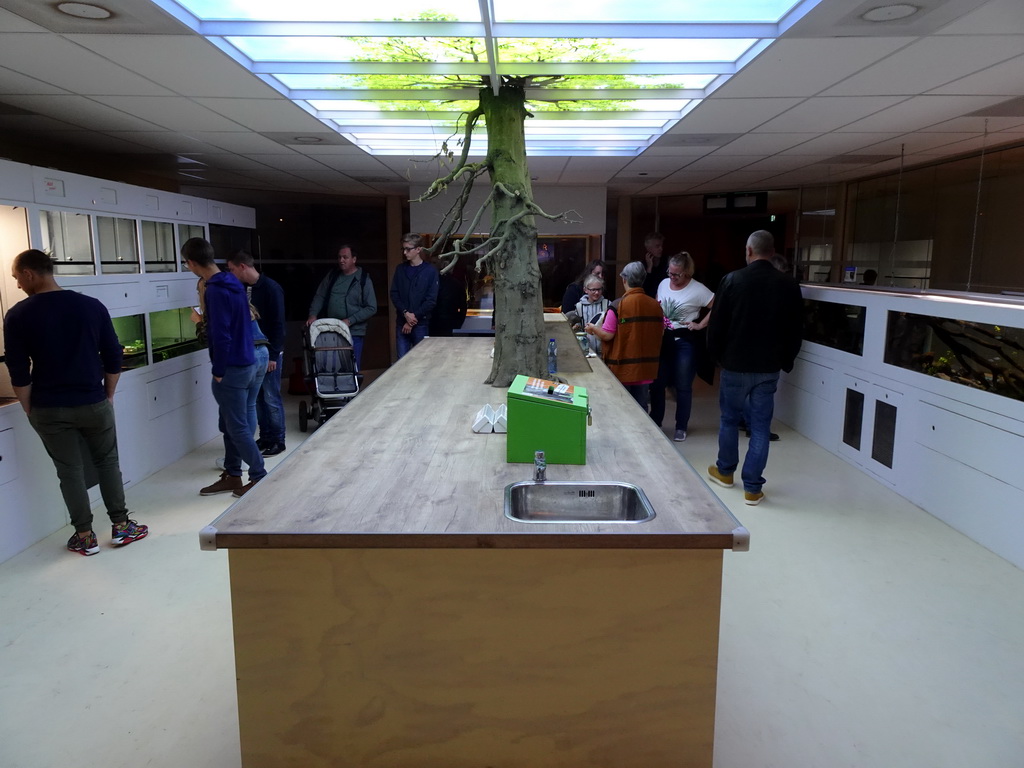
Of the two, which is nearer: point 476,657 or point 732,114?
point 476,657

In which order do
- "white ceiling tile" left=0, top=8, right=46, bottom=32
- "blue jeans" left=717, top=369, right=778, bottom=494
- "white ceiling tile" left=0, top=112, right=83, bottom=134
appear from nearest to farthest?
1. "white ceiling tile" left=0, top=8, right=46, bottom=32
2. "blue jeans" left=717, top=369, right=778, bottom=494
3. "white ceiling tile" left=0, top=112, right=83, bottom=134

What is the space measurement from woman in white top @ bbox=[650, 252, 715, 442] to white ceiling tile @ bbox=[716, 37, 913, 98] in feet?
6.71

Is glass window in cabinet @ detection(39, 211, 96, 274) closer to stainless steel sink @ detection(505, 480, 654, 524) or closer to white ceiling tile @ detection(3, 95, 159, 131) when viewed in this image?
white ceiling tile @ detection(3, 95, 159, 131)

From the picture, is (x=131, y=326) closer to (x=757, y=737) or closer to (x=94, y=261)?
(x=94, y=261)

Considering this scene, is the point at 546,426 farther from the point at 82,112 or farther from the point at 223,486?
the point at 82,112

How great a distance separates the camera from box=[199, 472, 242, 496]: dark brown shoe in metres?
4.87

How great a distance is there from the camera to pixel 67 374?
364 centimetres

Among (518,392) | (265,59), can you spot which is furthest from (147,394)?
(518,392)

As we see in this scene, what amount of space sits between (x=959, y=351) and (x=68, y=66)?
5.00m

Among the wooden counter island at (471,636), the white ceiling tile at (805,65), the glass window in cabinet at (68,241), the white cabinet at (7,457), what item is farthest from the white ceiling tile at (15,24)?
the white ceiling tile at (805,65)

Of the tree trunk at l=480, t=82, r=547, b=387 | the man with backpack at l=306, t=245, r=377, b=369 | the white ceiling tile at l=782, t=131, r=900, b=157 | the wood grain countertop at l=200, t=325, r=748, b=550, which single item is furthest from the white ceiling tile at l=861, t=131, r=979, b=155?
the man with backpack at l=306, t=245, r=377, b=369

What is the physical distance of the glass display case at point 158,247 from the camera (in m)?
5.35

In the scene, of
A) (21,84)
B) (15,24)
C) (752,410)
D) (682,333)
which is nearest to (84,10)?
(15,24)

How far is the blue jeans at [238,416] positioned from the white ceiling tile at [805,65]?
11.2 feet
